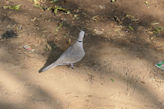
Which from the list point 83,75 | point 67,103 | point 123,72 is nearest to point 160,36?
point 123,72

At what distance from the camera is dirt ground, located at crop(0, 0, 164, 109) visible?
392 cm

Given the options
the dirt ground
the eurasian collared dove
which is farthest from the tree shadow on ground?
the eurasian collared dove

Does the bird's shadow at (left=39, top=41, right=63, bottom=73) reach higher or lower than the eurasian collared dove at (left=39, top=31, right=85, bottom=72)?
lower

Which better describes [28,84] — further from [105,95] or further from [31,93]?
[105,95]

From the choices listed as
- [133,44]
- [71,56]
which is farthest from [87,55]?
[133,44]

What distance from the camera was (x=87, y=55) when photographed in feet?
15.9

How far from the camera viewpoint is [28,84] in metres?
4.08

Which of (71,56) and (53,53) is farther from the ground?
(71,56)

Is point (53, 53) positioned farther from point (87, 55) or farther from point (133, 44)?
point (133, 44)

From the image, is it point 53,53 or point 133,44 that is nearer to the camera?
point 53,53

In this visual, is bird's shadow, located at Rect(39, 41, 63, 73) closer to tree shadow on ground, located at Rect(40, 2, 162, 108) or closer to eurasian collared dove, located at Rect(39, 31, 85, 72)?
eurasian collared dove, located at Rect(39, 31, 85, 72)

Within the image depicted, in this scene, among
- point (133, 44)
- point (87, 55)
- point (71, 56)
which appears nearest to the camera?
point (71, 56)

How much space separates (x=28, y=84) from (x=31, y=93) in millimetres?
221

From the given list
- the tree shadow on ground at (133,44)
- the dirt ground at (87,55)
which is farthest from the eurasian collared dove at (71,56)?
the tree shadow on ground at (133,44)
